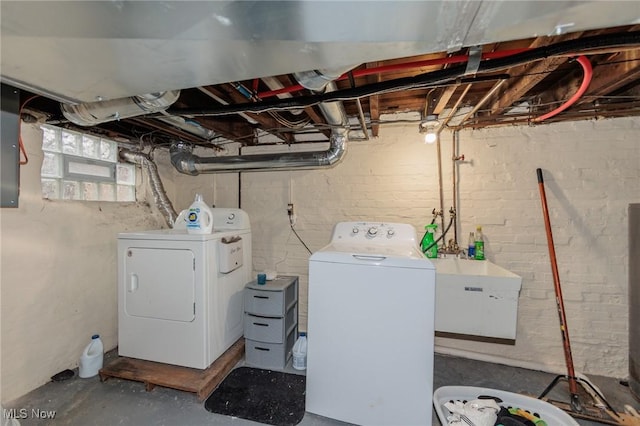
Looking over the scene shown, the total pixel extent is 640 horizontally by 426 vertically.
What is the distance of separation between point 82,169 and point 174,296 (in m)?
1.37

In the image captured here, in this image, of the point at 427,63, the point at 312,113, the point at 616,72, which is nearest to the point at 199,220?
the point at 312,113

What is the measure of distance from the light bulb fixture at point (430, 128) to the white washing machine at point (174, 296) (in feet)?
6.51

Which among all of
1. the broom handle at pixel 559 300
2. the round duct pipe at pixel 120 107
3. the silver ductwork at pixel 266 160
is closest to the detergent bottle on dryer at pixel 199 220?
the silver ductwork at pixel 266 160

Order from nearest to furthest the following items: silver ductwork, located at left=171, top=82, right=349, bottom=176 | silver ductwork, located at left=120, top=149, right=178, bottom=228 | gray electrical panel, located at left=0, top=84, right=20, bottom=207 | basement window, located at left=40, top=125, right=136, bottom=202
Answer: gray electrical panel, located at left=0, top=84, right=20, bottom=207
basement window, located at left=40, top=125, right=136, bottom=202
silver ductwork, located at left=171, top=82, right=349, bottom=176
silver ductwork, located at left=120, top=149, right=178, bottom=228

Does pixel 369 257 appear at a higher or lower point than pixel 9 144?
lower

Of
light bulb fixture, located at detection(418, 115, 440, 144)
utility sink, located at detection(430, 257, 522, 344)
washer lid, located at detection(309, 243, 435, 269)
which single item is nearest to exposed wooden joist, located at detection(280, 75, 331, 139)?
light bulb fixture, located at detection(418, 115, 440, 144)

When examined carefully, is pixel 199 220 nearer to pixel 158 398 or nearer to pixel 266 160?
pixel 266 160

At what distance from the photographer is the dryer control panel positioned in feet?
6.84

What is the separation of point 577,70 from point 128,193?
3.81 m

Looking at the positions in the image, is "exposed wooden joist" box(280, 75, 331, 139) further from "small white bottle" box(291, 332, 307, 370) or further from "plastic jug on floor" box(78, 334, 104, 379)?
"plastic jug on floor" box(78, 334, 104, 379)

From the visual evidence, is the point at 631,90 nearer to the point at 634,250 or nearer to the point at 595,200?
the point at 595,200

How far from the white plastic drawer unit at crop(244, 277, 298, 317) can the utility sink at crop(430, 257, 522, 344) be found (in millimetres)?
1239

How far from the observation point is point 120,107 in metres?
1.47

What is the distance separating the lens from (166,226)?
9.91 feet
